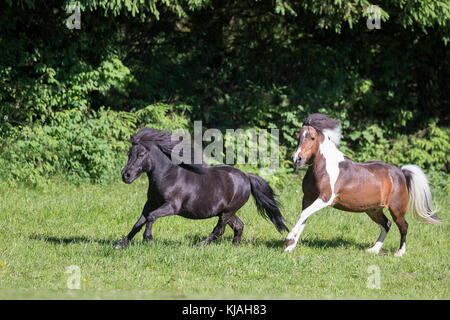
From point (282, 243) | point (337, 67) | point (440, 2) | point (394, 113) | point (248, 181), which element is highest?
point (440, 2)

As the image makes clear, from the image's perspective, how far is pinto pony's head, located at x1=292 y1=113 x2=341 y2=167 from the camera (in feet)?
25.1

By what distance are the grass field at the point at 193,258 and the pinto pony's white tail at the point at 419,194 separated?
513 millimetres

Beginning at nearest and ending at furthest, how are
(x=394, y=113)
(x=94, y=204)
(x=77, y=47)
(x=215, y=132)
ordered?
(x=94, y=204) < (x=77, y=47) < (x=215, y=132) < (x=394, y=113)

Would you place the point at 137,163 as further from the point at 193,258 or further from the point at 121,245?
the point at 193,258

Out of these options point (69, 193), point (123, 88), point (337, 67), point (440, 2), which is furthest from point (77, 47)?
point (440, 2)

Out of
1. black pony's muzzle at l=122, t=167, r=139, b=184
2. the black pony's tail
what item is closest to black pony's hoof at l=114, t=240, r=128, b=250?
black pony's muzzle at l=122, t=167, r=139, b=184

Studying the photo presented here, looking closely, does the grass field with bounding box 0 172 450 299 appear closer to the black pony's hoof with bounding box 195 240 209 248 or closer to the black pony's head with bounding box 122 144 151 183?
the black pony's hoof with bounding box 195 240 209 248

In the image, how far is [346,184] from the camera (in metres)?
8.04

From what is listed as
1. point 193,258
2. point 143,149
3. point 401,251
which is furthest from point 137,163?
point 401,251

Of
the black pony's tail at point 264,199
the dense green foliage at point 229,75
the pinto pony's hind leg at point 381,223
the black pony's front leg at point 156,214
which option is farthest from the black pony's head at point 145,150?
the dense green foliage at point 229,75

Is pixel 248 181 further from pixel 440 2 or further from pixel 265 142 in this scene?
pixel 440 2

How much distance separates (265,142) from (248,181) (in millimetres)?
5348

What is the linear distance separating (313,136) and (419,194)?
1.93 metres

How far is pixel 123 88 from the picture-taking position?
13.8m
